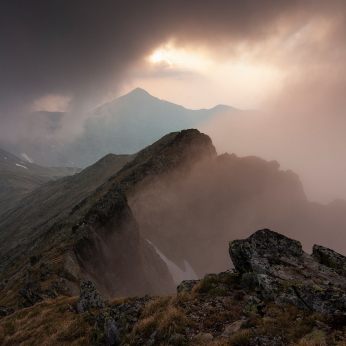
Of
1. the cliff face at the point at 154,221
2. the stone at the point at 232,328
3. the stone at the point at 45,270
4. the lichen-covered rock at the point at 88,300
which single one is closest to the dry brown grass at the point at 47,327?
the lichen-covered rock at the point at 88,300

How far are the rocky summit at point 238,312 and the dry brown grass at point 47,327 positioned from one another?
0.05 m

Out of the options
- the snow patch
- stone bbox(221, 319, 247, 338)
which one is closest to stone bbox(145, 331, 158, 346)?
stone bbox(221, 319, 247, 338)

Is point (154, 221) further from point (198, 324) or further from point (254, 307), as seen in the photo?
point (254, 307)

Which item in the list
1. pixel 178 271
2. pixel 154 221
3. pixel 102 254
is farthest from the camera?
pixel 154 221

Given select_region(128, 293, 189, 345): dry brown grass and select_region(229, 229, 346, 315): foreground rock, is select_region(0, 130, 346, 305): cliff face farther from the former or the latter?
select_region(229, 229, 346, 315): foreground rock

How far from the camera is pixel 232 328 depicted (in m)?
7.37

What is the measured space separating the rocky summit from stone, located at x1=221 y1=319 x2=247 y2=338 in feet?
0.14

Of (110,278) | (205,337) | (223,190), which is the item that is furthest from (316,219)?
(205,337)

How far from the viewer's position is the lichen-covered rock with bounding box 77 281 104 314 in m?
12.1

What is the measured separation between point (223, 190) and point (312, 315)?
3526 inches

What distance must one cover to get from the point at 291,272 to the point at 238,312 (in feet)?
14.7

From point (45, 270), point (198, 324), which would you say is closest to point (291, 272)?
point (198, 324)

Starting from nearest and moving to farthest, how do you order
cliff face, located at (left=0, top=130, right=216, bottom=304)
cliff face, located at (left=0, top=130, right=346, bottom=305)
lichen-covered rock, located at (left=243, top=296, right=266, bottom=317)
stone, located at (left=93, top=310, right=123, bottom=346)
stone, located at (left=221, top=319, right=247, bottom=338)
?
stone, located at (left=221, top=319, right=247, bottom=338) < lichen-covered rock, located at (left=243, top=296, right=266, bottom=317) < stone, located at (left=93, top=310, right=123, bottom=346) < cliff face, located at (left=0, top=130, right=216, bottom=304) < cliff face, located at (left=0, top=130, right=346, bottom=305)

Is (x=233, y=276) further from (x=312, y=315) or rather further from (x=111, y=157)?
(x=111, y=157)
